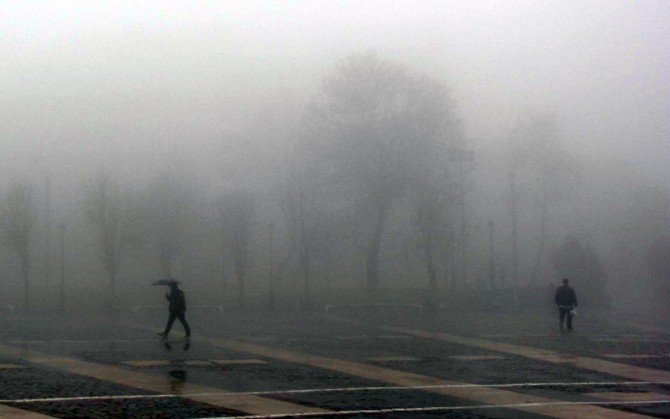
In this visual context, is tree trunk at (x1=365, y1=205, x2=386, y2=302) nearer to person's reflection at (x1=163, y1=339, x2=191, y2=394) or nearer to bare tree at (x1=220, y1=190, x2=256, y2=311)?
bare tree at (x1=220, y1=190, x2=256, y2=311)

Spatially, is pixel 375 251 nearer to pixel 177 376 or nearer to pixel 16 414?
pixel 177 376

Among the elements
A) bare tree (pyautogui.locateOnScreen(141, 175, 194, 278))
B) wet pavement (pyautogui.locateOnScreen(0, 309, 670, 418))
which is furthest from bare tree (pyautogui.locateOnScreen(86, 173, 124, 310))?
wet pavement (pyautogui.locateOnScreen(0, 309, 670, 418))

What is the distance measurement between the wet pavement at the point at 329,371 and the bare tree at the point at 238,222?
76.8 ft

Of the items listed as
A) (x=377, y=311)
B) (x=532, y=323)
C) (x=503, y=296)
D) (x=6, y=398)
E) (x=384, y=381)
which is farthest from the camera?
(x=503, y=296)

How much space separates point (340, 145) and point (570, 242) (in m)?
13.8

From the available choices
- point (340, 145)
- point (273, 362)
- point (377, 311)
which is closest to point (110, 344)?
point (273, 362)

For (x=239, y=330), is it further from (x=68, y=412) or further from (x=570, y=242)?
(x=570, y=242)

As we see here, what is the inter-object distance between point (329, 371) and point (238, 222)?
36752mm

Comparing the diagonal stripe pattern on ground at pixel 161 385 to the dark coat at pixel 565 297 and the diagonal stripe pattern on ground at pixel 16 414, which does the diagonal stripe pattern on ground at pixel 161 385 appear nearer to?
the diagonal stripe pattern on ground at pixel 16 414

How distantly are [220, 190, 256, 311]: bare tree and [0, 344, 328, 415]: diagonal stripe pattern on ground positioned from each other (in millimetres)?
33628

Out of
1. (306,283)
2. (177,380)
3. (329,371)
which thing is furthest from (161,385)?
(306,283)

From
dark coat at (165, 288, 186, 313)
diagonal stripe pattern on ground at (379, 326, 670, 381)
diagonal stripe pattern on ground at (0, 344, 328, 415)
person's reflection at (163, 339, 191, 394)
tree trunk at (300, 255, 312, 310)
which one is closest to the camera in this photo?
diagonal stripe pattern on ground at (0, 344, 328, 415)

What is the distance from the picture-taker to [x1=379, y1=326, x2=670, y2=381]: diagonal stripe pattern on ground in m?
17.4

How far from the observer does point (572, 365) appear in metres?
18.8
